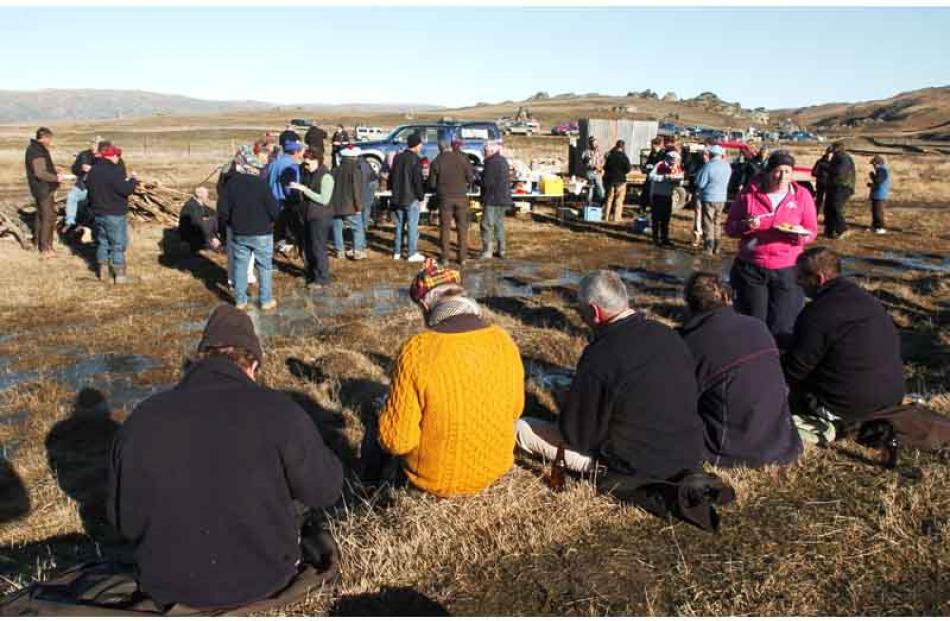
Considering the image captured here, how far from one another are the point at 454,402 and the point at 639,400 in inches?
36.6

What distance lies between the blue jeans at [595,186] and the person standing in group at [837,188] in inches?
180

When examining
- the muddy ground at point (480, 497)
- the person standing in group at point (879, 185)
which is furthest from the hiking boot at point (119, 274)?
the person standing in group at point (879, 185)

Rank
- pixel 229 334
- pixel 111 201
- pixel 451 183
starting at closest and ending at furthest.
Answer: pixel 229 334, pixel 111 201, pixel 451 183

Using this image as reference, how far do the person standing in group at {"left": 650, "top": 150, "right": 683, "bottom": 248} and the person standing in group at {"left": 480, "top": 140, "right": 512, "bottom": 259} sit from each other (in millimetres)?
2888

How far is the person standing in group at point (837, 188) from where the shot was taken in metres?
13.4

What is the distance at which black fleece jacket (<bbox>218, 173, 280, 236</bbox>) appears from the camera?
26.8 feet

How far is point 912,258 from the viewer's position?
1223 centimetres

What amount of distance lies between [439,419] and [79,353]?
526 centimetres

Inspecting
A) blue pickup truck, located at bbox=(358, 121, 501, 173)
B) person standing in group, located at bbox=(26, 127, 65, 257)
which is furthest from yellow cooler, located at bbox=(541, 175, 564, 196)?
person standing in group, located at bbox=(26, 127, 65, 257)

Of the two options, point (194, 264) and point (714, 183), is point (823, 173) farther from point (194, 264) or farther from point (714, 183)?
point (194, 264)

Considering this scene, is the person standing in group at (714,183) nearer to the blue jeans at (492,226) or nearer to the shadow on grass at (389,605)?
the blue jeans at (492,226)

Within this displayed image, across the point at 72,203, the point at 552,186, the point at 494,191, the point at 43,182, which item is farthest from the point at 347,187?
the point at 552,186

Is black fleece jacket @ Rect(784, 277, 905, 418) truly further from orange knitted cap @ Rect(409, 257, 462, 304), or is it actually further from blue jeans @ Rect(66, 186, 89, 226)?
blue jeans @ Rect(66, 186, 89, 226)

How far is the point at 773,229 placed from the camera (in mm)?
6094
